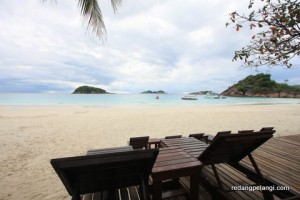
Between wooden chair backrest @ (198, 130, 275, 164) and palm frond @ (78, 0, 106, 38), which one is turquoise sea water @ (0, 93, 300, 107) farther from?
wooden chair backrest @ (198, 130, 275, 164)

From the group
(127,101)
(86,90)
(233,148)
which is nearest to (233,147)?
(233,148)

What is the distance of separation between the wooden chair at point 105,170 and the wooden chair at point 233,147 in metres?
0.99

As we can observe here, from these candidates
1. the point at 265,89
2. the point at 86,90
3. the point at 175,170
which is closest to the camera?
the point at 175,170

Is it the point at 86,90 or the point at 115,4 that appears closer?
the point at 115,4

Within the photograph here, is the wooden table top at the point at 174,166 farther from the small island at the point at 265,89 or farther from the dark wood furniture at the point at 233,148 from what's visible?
the small island at the point at 265,89

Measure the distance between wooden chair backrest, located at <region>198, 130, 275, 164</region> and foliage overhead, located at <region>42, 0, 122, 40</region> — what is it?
3136mm

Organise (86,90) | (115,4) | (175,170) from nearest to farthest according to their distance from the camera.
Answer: (175,170) < (115,4) < (86,90)

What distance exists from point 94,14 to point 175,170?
331 cm

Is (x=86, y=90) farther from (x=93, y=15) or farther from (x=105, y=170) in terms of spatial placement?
(x=105, y=170)

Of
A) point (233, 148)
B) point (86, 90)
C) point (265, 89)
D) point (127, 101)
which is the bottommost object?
point (233, 148)

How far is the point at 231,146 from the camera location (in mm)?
2498

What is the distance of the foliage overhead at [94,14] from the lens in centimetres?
337

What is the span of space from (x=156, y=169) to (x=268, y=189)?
5.48 feet

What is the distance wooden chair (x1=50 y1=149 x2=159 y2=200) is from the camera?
160 centimetres
